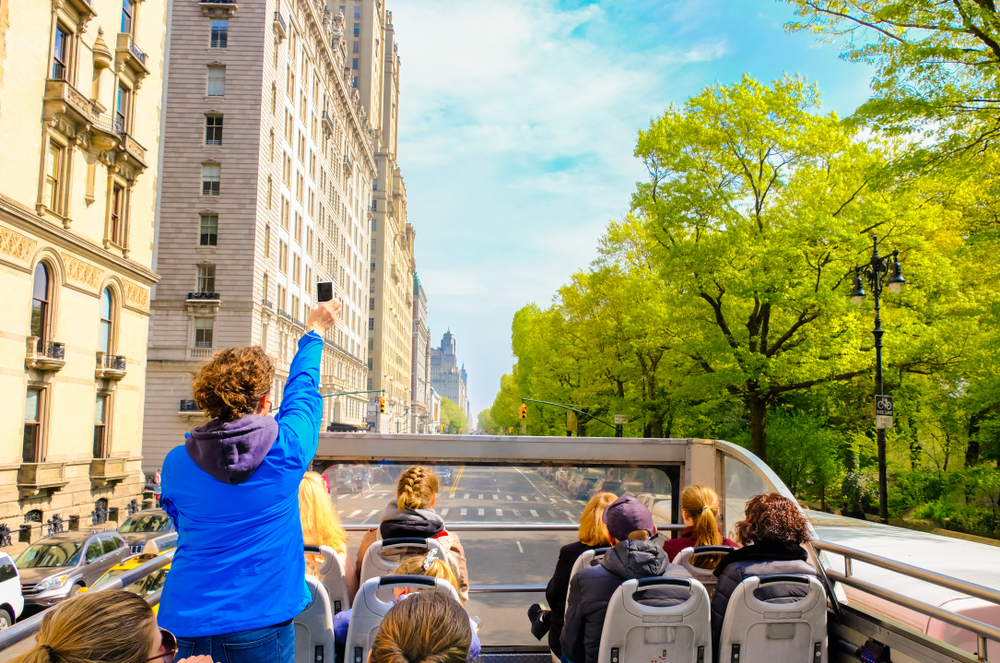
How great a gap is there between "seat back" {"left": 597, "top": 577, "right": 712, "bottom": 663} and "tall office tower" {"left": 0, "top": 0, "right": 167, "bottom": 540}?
24.9m

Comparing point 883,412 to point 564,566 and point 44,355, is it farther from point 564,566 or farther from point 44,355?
point 44,355

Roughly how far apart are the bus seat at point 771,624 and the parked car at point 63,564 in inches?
529

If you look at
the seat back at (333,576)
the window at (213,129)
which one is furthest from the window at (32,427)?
the seat back at (333,576)

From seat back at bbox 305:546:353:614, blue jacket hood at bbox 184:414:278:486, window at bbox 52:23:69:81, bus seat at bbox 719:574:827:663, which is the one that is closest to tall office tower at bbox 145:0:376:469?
window at bbox 52:23:69:81

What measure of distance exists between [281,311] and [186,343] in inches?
315

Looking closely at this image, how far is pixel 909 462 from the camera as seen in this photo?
25.9 meters

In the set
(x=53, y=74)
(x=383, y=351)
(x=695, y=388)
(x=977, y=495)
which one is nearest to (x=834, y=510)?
(x=977, y=495)

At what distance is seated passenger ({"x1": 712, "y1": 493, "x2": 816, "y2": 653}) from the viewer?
172 inches

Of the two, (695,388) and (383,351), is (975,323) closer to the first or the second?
(695,388)

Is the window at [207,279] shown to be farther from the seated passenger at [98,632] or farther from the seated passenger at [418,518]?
the seated passenger at [98,632]

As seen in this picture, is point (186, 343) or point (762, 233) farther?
point (186, 343)

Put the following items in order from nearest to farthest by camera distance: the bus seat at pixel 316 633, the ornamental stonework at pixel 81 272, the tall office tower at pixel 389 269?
the bus seat at pixel 316 633, the ornamental stonework at pixel 81 272, the tall office tower at pixel 389 269

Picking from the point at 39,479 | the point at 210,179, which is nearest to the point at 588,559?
the point at 39,479

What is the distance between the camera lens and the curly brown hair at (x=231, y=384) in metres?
2.72
